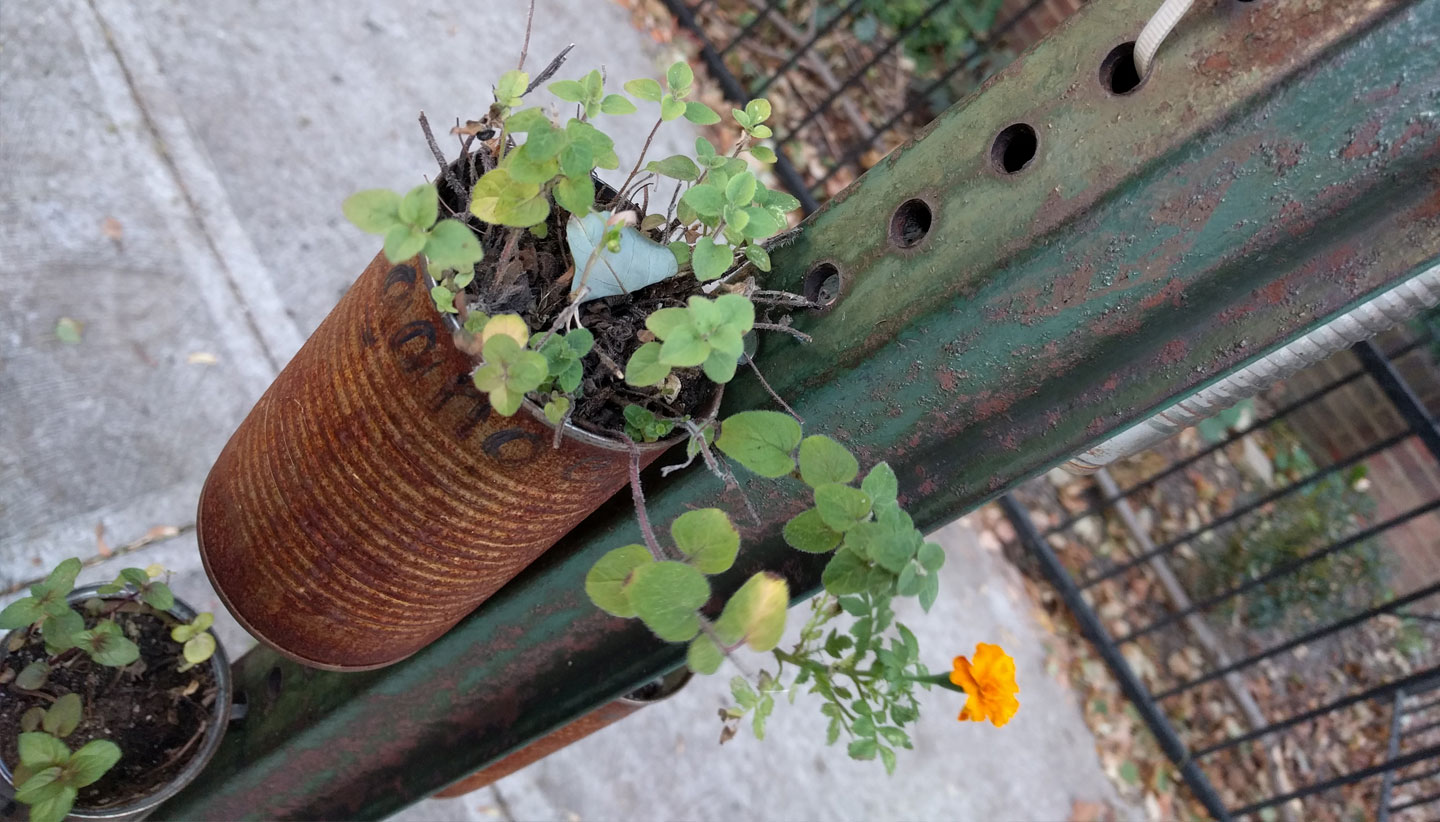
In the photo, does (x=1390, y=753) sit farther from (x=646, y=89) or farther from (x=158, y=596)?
(x=158, y=596)

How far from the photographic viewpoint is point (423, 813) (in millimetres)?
1952

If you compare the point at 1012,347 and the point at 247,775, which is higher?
the point at 1012,347

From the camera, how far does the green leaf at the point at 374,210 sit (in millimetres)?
689

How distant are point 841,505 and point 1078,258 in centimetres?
30

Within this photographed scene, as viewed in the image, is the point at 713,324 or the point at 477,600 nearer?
the point at 713,324

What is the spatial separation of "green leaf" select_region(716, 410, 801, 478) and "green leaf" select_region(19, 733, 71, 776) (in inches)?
34.5

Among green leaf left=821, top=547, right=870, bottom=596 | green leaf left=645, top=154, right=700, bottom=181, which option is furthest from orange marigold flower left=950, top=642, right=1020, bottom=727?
green leaf left=645, top=154, right=700, bottom=181

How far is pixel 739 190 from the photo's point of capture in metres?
0.81

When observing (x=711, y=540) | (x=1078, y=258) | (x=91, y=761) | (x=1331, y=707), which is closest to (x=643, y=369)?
(x=711, y=540)

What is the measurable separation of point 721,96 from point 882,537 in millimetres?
3109

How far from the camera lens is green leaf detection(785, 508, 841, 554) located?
83 cm

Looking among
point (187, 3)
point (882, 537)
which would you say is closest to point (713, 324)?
point (882, 537)

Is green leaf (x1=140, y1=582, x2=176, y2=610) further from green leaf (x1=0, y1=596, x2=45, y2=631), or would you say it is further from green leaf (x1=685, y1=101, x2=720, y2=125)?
green leaf (x1=685, y1=101, x2=720, y2=125)

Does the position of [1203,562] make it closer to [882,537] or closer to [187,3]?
[882,537]
